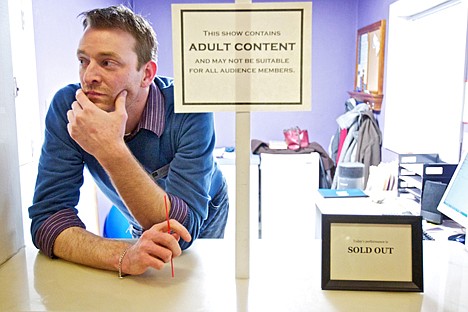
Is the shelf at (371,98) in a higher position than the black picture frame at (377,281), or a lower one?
higher

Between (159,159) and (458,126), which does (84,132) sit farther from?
(458,126)

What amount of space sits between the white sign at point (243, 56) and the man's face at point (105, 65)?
396 mm

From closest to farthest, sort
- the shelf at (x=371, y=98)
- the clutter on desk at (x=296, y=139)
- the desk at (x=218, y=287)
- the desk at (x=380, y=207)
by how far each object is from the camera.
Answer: the desk at (x=218, y=287) → the desk at (x=380, y=207) → the shelf at (x=371, y=98) → the clutter on desk at (x=296, y=139)

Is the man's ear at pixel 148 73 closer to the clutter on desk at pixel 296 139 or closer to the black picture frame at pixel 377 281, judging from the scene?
the black picture frame at pixel 377 281

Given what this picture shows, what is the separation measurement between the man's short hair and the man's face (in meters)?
0.02

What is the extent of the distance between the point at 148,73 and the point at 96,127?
344 millimetres

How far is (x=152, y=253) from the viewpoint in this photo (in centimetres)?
78

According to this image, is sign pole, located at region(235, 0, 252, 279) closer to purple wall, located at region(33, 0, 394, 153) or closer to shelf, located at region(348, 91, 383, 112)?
shelf, located at region(348, 91, 383, 112)

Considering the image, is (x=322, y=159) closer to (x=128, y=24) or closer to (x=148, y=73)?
(x=148, y=73)

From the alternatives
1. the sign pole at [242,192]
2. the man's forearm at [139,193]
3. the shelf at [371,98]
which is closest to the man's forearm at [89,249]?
the man's forearm at [139,193]

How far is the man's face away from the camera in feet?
3.42

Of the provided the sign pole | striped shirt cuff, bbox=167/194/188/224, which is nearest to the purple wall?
striped shirt cuff, bbox=167/194/188/224

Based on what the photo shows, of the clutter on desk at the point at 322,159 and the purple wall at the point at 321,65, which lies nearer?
the clutter on desk at the point at 322,159

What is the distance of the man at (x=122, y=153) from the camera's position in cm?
86
